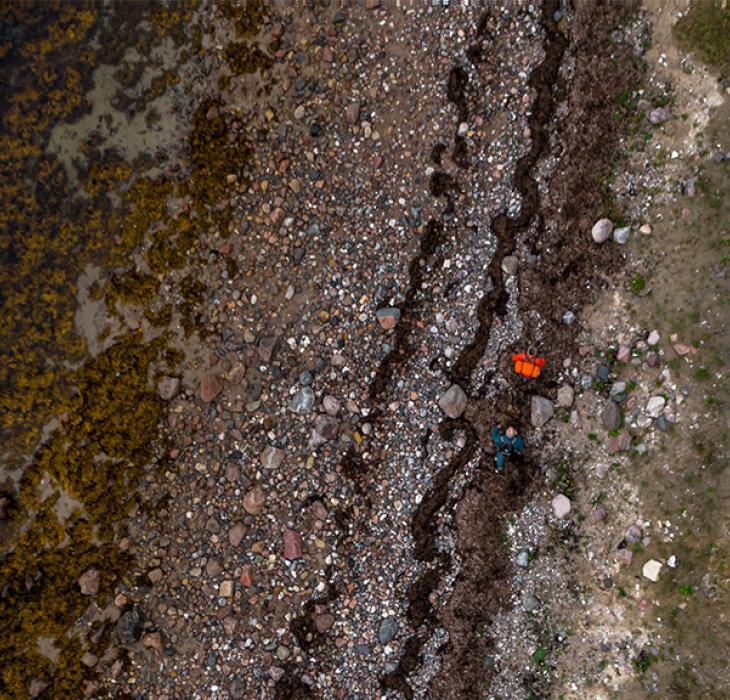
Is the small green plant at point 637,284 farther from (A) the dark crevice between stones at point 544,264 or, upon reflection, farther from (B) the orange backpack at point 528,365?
(B) the orange backpack at point 528,365

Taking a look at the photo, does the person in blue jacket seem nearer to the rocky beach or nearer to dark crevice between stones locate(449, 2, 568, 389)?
the rocky beach

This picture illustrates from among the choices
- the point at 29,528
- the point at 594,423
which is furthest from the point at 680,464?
the point at 29,528

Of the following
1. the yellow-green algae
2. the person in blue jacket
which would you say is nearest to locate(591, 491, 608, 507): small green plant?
the person in blue jacket

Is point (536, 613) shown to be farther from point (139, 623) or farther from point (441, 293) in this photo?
point (139, 623)

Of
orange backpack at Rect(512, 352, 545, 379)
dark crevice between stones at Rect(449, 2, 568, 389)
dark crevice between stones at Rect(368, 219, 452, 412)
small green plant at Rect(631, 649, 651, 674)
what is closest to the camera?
small green plant at Rect(631, 649, 651, 674)

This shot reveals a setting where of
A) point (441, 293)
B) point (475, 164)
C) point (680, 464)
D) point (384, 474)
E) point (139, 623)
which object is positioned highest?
point (475, 164)

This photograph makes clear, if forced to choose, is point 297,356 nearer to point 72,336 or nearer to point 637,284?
point 72,336
